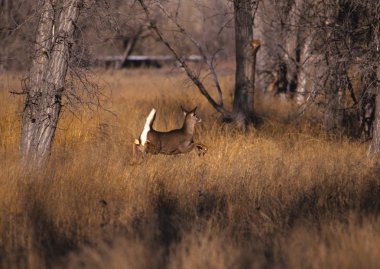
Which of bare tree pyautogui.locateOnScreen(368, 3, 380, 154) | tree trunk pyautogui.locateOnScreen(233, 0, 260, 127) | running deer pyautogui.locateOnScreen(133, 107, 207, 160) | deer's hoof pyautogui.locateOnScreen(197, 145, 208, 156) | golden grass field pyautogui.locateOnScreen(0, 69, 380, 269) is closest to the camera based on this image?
golden grass field pyautogui.locateOnScreen(0, 69, 380, 269)

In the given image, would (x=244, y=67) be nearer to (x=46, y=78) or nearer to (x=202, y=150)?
(x=202, y=150)

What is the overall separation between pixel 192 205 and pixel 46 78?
2589 millimetres

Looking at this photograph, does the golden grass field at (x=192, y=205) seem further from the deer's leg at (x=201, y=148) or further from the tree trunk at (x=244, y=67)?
the tree trunk at (x=244, y=67)

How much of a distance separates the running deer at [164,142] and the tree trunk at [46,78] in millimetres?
1445

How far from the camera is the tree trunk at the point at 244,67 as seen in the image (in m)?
12.1

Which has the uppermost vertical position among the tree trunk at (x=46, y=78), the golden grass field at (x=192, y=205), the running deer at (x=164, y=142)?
the tree trunk at (x=46, y=78)

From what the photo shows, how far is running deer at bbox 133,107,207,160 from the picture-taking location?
9898 millimetres

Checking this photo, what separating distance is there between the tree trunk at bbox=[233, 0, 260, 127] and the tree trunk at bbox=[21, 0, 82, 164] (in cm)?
408

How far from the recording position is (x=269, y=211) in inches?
284

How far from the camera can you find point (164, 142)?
10.0m

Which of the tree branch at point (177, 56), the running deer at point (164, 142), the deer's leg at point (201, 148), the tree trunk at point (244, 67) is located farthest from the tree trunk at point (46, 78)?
the tree trunk at point (244, 67)

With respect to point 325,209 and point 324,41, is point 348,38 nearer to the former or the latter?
point 324,41

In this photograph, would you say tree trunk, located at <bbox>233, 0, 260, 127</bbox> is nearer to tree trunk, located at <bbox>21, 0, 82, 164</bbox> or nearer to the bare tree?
the bare tree

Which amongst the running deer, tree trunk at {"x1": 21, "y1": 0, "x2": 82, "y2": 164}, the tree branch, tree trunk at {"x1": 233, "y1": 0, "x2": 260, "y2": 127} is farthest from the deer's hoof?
tree trunk at {"x1": 21, "y1": 0, "x2": 82, "y2": 164}
